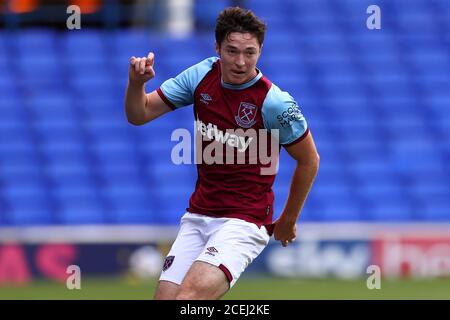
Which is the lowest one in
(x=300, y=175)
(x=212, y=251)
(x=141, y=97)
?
(x=212, y=251)

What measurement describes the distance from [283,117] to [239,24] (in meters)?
0.62

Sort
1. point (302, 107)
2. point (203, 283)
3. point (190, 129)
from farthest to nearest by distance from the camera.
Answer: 1. point (302, 107)
2. point (190, 129)
3. point (203, 283)

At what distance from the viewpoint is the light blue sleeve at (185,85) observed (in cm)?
716

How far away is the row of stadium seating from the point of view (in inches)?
576

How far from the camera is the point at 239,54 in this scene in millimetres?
6812

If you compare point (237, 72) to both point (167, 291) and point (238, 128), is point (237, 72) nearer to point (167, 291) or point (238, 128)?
point (238, 128)

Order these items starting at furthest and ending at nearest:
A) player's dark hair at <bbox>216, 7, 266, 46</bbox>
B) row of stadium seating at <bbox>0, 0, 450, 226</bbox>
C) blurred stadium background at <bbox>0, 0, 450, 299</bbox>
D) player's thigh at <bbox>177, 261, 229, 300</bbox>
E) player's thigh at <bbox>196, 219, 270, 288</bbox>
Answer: row of stadium seating at <bbox>0, 0, 450, 226</bbox>, blurred stadium background at <bbox>0, 0, 450, 299</bbox>, player's dark hair at <bbox>216, 7, 266, 46</bbox>, player's thigh at <bbox>196, 219, 270, 288</bbox>, player's thigh at <bbox>177, 261, 229, 300</bbox>

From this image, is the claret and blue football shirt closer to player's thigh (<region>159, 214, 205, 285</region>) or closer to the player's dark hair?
player's thigh (<region>159, 214, 205, 285</region>)

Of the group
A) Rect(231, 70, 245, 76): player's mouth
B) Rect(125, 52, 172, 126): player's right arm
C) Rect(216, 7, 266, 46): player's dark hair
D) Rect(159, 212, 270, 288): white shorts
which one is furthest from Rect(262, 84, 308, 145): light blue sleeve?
Rect(125, 52, 172, 126): player's right arm

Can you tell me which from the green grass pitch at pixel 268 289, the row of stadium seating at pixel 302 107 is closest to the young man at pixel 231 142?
the green grass pitch at pixel 268 289

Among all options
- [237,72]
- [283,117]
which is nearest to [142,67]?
[237,72]

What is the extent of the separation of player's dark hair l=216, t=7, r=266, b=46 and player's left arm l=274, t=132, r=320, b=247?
0.69m

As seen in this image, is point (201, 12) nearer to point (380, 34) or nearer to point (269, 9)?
point (269, 9)

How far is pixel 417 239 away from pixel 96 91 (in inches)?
200
